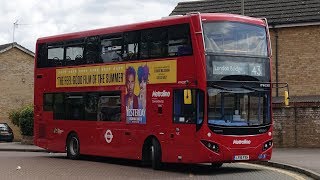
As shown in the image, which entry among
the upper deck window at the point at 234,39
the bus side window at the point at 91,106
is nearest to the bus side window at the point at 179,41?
the upper deck window at the point at 234,39

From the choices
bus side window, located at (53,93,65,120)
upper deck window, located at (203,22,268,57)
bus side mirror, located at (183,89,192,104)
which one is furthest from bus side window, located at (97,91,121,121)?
upper deck window, located at (203,22,268,57)

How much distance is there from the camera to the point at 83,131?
20953 millimetres

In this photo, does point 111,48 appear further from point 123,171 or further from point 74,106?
point 123,171

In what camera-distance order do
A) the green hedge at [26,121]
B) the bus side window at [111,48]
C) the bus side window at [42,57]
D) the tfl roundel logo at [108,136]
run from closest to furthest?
the bus side window at [111,48]
the tfl roundel logo at [108,136]
the bus side window at [42,57]
the green hedge at [26,121]

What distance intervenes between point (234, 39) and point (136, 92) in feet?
11.8

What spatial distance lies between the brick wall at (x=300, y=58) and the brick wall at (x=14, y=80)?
93.8 feet

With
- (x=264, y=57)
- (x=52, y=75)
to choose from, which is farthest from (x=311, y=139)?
(x=52, y=75)

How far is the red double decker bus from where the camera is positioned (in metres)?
16.0

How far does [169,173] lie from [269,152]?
9.27ft

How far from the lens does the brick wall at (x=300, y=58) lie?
2986 cm

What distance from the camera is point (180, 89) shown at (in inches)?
653

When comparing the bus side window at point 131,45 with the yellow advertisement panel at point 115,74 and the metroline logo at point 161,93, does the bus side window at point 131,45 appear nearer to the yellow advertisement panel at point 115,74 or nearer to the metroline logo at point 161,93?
the yellow advertisement panel at point 115,74

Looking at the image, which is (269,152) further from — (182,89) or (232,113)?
(182,89)

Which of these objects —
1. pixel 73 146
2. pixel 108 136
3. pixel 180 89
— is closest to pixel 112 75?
pixel 108 136
